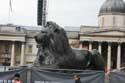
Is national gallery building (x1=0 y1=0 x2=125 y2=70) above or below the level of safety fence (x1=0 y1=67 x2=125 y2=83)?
below

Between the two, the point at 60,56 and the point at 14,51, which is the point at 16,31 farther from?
the point at 60,56

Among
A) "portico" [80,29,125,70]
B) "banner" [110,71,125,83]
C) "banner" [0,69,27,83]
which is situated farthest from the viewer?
"portico" [80,29,125,70]

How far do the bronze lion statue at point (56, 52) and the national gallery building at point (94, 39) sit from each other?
302ft

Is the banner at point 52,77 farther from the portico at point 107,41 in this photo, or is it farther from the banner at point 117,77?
the portico at point 107,41

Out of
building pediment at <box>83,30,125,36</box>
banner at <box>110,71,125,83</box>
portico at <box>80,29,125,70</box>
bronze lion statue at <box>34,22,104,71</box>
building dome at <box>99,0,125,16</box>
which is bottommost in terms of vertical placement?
portico at <box>80,29,125,70</box>

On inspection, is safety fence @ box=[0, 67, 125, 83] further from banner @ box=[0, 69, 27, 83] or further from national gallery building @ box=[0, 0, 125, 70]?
national gallery building @ box=[0, 0, 125, 70]

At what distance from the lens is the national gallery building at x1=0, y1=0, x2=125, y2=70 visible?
112625mm

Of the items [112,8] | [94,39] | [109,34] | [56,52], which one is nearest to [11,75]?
[56,52]

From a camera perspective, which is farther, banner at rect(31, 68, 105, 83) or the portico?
the portico

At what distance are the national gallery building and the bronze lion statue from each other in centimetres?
9214

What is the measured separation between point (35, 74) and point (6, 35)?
97712mm

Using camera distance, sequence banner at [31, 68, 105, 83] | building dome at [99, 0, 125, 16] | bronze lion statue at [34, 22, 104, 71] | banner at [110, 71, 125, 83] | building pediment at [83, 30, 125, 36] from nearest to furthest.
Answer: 1. banner at [31, 68, 105, 83]
2. banner at [110, 71, 125, 83]
3. bronze lion statue at [34, 22, 104, 71]
4. building pediment at [83, 30, 125, 36]
5. building dome at [99, 0, 125, 16]

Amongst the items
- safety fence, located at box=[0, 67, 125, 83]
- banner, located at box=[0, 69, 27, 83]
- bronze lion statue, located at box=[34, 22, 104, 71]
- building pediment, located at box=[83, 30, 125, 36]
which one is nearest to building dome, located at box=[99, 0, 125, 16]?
building pediment, located at box=[83, 30, 125, 36]

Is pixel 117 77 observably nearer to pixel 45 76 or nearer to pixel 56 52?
pixel 45 76
